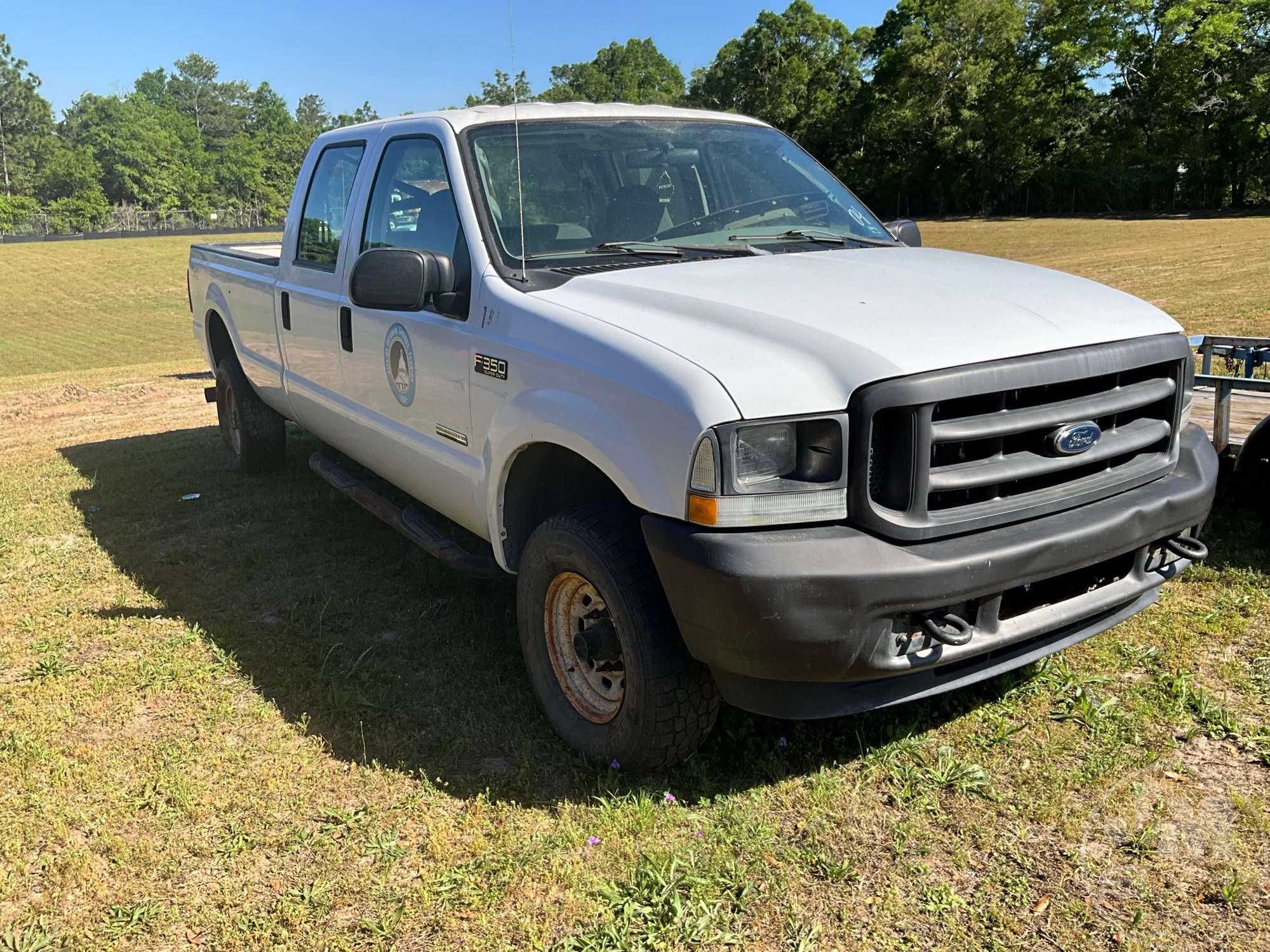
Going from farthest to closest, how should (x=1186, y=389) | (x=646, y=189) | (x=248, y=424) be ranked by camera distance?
(x=248, y=424), (x=646, y=189), (x=1186, y=389)

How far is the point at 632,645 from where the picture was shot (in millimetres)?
3049

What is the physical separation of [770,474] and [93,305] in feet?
128

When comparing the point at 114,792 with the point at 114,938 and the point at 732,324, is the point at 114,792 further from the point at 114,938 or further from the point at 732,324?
the point at 732,324

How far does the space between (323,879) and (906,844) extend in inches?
64.7

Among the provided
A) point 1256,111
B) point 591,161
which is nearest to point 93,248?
point 1256,111

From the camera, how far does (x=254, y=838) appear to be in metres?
3.19

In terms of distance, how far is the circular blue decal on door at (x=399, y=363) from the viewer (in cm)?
424

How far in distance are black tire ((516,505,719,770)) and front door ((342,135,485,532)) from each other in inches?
28.2

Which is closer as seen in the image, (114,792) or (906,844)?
(906,844)

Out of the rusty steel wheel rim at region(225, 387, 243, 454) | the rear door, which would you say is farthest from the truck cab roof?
the rusty steel wheel rim at region(225, 387, 243, 454)

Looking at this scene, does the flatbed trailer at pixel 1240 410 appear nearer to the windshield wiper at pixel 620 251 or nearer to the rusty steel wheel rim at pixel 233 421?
the windshield wiper at pixel 620 251

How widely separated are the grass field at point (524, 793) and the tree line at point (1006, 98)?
23134mm

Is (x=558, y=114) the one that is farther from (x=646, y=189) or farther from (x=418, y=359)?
(x=418, y=359)

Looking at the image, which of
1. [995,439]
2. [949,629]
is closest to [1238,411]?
[995,439]
